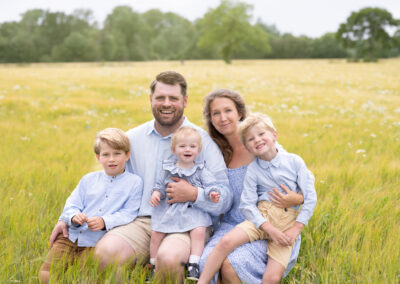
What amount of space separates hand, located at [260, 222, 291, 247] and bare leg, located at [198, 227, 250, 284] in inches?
8.9

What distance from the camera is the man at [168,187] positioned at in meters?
3.26

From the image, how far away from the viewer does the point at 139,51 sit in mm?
71312

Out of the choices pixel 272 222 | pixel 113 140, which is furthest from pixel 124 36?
pixel 272 222

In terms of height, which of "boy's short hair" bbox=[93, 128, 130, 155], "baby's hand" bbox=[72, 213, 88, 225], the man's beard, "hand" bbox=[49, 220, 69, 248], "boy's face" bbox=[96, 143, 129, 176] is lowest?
"hand" bbox=[49, 220, 69, 248]

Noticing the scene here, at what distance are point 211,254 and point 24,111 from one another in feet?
29.9

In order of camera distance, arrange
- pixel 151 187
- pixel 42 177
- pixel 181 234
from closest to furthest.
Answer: pixel 181 234
pixel 151 187
pixel 42 177

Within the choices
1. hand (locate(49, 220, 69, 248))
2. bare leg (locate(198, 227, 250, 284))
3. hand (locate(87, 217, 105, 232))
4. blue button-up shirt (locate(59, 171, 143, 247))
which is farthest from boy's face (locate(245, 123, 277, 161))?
hand (locate(49, 220, 69, 248))

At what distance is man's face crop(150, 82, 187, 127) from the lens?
3.93m

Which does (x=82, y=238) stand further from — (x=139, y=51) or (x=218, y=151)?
(x=139, y=51)

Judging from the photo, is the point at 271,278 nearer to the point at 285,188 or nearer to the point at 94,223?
the point at 285,188

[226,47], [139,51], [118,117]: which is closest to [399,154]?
[118,117]

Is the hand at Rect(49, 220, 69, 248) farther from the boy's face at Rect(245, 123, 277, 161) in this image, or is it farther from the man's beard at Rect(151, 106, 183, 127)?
the boy's face at Rect(245, 123, 277, 161)

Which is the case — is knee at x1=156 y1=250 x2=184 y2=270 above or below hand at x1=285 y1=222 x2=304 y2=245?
below

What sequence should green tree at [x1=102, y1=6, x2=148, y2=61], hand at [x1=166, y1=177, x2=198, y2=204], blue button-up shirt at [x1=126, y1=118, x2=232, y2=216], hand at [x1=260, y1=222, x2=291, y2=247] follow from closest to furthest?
hand at [x1=260, y1=222, x2=291, y2=247], hand at [x1=166, y1=177, x2=198, y2=204], blue button-up shirt at [x1=126, y1=118, x2=232, y2=216], green tree at [x1=102, y1=6, x2=148, y2=61]
